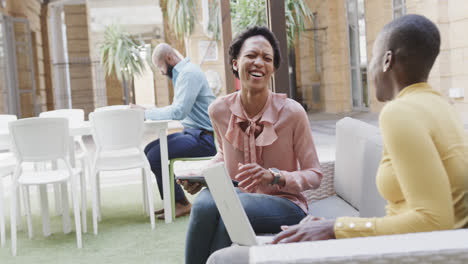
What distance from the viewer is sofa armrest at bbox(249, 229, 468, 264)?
980 mm

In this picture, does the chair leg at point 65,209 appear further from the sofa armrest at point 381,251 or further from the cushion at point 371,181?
the sofa armrest at point 381,251

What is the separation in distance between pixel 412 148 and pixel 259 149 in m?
0.94

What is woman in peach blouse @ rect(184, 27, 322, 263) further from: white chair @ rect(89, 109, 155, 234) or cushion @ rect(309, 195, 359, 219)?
white chair @ rect(89, 109, 155, 234)

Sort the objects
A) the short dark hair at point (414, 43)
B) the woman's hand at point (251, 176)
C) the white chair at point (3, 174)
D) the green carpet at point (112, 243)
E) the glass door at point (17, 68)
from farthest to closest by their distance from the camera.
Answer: the glass door at point (17, 68) → the white chair at point (3, 174) → the green carpet at point (112, 243) → the woman's hand at point (251, 176) → the short dark hair at point (414, 43)

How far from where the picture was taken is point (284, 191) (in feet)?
6.09

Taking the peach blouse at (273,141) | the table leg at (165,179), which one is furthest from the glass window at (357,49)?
the peach blouse at (273,141)

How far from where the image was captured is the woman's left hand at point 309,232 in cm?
119

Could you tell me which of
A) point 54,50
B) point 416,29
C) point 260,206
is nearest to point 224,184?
point 260,206

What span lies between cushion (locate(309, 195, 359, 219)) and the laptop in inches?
33.5

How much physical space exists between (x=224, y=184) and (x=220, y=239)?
0.47 meters

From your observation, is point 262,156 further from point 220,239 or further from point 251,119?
point 220,239

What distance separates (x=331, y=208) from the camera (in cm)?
229

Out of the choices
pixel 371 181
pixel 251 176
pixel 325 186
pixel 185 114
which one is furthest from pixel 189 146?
pixel 251 176

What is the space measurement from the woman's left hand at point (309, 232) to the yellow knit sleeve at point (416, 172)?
0.14m
